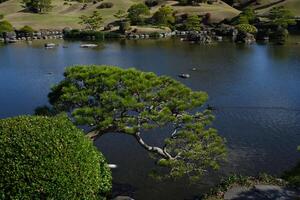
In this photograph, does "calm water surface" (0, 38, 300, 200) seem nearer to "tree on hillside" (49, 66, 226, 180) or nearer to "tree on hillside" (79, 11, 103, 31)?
"tree on hillside" (49, 66, 226, 180)

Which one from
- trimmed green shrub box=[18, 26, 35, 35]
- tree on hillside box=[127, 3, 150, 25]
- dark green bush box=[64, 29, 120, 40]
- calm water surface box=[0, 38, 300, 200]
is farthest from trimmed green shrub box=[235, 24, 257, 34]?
trimmed green shrub box=[18, 26, 35, 35]

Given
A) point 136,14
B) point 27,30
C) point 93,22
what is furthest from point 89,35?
point 136,14

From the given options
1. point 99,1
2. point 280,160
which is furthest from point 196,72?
point 99,1

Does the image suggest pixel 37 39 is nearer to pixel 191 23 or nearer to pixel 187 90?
pixel 191 23

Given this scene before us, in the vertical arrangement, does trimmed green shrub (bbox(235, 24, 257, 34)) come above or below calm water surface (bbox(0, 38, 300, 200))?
above

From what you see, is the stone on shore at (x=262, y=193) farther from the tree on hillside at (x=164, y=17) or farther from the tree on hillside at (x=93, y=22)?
the tree on hillside at (x=164, y=17)

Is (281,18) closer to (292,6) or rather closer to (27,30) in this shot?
(292,6)
